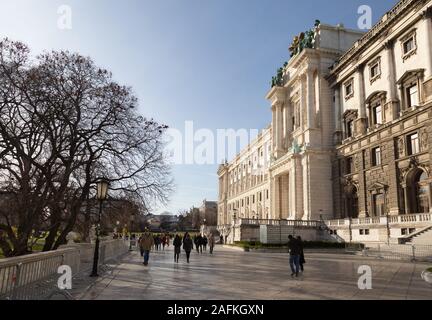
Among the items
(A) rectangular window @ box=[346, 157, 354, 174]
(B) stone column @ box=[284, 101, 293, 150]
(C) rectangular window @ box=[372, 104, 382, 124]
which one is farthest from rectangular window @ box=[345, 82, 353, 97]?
(B) stone column @ box=[284, 101, 293, 150]

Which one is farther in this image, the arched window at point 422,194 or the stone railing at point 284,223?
the stone railing at point 284,223

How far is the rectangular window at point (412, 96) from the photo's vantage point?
35562 millimetres

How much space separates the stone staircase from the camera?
27.5 metres

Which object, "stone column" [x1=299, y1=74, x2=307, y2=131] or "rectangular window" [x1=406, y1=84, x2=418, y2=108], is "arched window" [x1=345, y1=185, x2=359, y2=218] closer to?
"rectangular window" [x1=406, y1=84, x2=418, y2=108]

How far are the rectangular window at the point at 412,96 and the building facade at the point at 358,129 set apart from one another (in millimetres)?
93

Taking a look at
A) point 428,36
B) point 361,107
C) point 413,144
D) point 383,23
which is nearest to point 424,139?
point 413,144

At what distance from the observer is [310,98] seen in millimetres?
52688

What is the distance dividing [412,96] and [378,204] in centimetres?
1117

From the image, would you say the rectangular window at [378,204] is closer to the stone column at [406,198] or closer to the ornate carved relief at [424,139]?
the stone column at [406,198]

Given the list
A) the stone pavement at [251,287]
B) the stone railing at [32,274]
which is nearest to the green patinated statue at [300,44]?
the stone pavement at [251,287]
